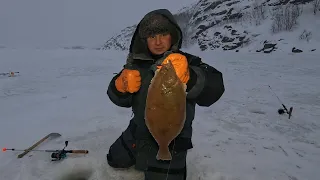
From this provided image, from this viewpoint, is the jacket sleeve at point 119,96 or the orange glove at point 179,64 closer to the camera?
the orange glove at point 179,64

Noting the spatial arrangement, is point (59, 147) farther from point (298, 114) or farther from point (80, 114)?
point (298, 114)

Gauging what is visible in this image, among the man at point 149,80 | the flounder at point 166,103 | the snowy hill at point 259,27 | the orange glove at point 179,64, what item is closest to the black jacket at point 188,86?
the man at point 149,80

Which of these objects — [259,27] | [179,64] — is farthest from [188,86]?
[259,27]

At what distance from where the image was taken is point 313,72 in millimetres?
10570

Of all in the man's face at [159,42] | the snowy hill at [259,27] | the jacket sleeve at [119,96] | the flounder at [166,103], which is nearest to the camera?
the flounder at [166,103]

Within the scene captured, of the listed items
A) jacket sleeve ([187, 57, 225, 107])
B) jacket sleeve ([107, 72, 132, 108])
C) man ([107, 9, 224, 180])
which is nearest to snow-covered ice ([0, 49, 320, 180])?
man ([107, 9, 224, 180])

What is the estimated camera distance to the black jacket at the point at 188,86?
235 centimetres

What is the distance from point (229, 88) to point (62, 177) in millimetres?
6053

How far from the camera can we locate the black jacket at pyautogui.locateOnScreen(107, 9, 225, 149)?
235 cm

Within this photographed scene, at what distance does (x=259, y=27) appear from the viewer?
3400 centimetres

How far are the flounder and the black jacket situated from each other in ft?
2.05

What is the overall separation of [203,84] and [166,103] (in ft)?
2.52

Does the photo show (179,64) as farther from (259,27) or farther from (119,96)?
(259,27)

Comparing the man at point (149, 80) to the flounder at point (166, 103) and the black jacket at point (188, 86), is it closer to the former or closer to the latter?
the black jacket at point (188, 86)
